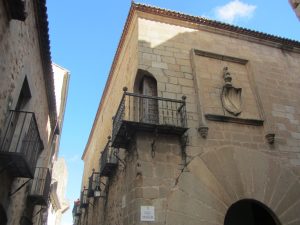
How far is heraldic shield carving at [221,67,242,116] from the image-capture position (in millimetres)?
7066

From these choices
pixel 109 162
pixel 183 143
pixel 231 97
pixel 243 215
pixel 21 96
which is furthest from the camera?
pixel 109 162

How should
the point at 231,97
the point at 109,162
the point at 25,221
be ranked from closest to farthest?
the point at 231,97 → the point at 109,162 → the point at 25,221

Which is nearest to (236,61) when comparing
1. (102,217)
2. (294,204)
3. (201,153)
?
(201,153)

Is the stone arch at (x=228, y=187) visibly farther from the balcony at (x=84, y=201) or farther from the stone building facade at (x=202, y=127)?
the balcony at (x=84, y=201)

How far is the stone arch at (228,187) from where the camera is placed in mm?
5516

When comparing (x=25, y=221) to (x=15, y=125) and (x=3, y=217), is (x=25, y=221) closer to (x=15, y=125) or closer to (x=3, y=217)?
(x=3, y=217)

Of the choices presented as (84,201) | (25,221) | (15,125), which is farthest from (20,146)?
(84,201)

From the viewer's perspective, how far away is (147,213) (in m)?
5.22

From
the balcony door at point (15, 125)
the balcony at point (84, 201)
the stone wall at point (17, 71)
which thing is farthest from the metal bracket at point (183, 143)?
the balcony at point (84, 201)

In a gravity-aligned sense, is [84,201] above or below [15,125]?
above

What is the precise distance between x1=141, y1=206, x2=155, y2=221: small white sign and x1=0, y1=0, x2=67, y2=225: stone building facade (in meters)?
2.25

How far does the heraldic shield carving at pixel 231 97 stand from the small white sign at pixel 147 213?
3084 mm

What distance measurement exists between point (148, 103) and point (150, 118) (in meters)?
0.41

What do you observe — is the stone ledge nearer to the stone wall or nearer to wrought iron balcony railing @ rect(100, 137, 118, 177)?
wrought iron balcony railing @ rect(100, 137, 118, 177)
